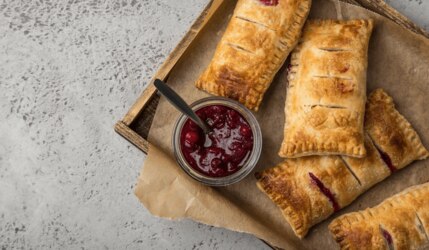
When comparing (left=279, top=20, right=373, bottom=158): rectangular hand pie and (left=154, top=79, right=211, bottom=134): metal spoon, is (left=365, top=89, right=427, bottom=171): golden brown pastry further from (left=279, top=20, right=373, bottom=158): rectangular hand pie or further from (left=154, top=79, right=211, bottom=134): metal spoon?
(left=154, top=79, right=211, bottom=134): metal spoon

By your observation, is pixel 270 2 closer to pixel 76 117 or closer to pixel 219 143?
pixel 219 143

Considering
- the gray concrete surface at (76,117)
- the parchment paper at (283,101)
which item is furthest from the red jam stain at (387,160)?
the gray concrete surface at (76,117)

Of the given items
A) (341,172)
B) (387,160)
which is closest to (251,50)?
(341,172)

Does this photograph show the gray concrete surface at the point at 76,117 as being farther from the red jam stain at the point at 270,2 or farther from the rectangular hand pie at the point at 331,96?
the rectangular hand pie at the point at 331,96

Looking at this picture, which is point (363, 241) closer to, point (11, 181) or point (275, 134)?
point (275, 134)

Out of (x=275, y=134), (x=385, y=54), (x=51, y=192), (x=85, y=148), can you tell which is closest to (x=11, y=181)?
(x=51, y=192)
